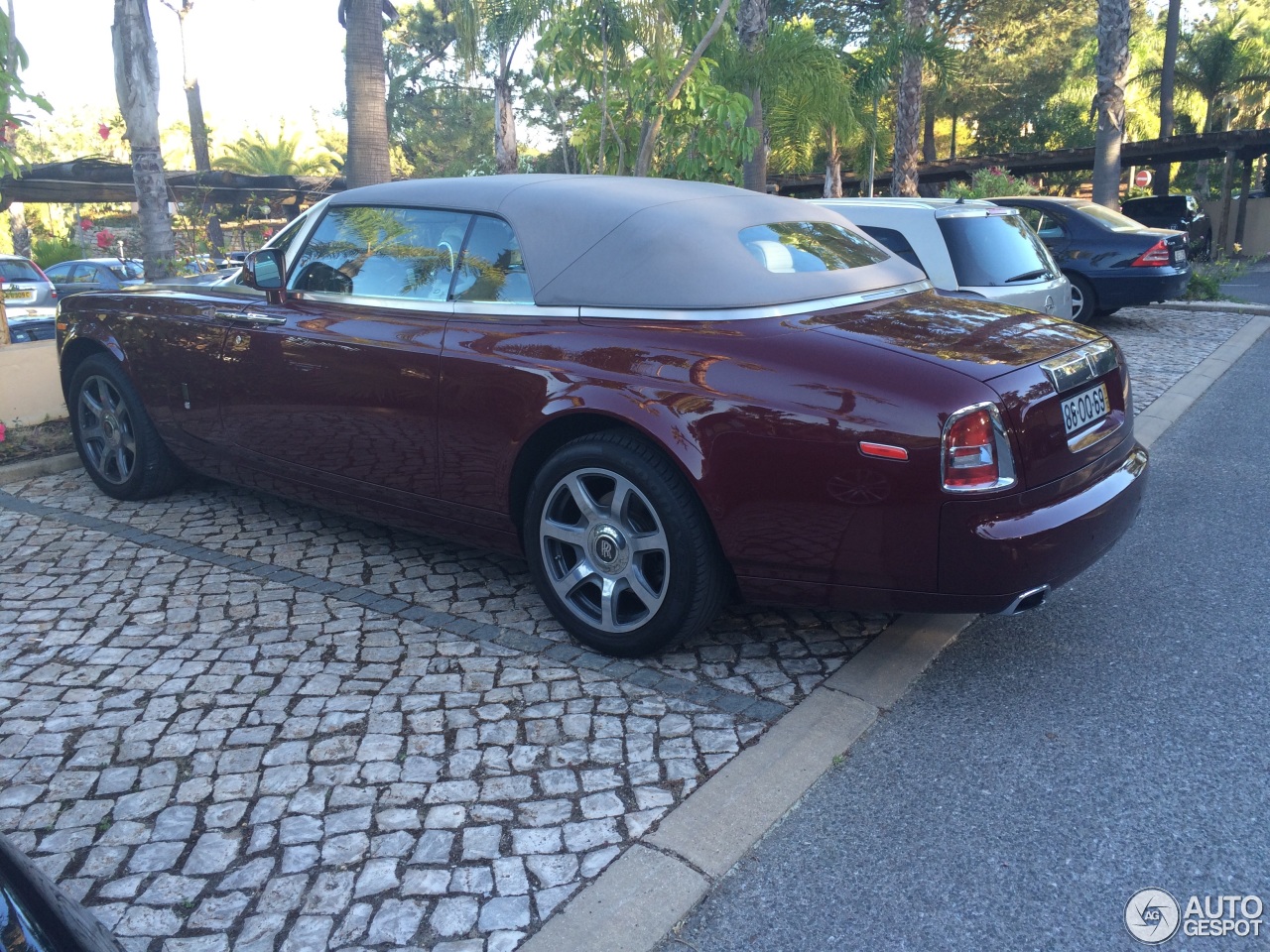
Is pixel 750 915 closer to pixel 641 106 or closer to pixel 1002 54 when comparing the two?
pixel 641 106

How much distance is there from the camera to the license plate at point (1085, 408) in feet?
10.3

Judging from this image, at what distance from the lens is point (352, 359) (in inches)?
158

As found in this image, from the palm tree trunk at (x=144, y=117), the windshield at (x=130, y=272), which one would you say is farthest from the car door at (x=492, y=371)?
the windshield at (x=130, y=272)

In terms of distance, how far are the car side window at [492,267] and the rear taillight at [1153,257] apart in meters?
9.43

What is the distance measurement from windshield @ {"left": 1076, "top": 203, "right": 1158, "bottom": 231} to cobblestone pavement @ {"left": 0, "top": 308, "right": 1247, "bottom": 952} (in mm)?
9380

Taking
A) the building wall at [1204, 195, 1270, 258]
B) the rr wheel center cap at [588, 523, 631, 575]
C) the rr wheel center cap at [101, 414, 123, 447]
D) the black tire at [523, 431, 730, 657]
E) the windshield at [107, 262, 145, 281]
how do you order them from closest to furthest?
the black tire at [523, 431, 730, 657] → the rr wheel center cap at [588, 523, 631, 575] → the rr wheel center cap at [101, 414, 123, 447] → the windshield at [107, 262, 145, 281] → the building wall at [1204, 195, 1270, 258]

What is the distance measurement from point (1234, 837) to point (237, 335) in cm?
407

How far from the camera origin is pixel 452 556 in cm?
462

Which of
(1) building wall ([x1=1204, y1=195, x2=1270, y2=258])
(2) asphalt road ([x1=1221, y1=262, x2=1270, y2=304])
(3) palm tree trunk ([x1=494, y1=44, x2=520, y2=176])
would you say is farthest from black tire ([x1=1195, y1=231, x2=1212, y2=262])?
(3) palm tree trunk ([x1=494, y1=44, x2=520, y2=176])

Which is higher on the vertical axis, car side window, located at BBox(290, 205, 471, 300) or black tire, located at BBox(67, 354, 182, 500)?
car side window, located at BBox(290, 205, 471, 300)

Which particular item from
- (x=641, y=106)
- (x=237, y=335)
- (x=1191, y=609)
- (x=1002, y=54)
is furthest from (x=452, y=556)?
(x=1002, y=54)

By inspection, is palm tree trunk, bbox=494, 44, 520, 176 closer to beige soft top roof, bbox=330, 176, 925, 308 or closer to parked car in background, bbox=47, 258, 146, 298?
parked car in background, bbox=47, 258, 146, 298

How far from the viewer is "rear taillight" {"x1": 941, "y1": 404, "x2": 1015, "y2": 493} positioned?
9.30ft

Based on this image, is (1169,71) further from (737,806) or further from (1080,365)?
(737,806)
